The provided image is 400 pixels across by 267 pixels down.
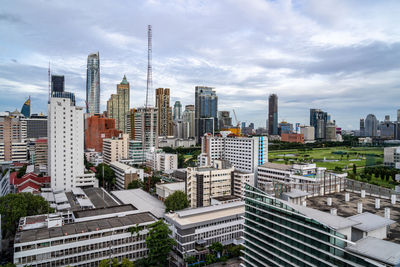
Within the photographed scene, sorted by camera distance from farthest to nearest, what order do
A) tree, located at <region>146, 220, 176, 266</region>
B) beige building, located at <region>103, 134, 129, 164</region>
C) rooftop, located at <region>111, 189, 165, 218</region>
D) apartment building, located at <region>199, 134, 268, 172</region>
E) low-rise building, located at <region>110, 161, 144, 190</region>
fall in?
beige building, located at <region>103, 134, 129, 164</region>, apartment building, located at <region>199, 134, 268, 172</region>, low-rise building, located at <region>110, 161, 144, 190</region>, rooftop, located at <region>111, 189, 165, 218</region>, tree, located at <region>146, 220, 176, 266</region>

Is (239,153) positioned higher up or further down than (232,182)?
higher up

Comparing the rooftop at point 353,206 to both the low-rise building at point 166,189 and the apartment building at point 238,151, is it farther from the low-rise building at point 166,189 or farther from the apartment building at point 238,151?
the apartment building at point 238,151

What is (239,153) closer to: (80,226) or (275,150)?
(80,226)

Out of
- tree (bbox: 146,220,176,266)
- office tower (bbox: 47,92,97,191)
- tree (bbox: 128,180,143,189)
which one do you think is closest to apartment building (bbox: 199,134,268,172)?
tree (bbox: 128,180,143,189)

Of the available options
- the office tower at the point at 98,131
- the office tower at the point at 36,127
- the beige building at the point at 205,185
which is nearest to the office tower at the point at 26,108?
the office tower at the point at 36,127

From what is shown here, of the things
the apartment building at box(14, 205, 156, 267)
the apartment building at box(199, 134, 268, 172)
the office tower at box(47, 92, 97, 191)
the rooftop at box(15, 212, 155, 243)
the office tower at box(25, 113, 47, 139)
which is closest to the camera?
the apartment building at box(14, 205, 156, 267)

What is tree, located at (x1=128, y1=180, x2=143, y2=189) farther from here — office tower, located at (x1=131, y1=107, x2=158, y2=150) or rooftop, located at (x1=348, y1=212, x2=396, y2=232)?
office tower, located at (x1=131, y1=107, x2=158, y2=150)

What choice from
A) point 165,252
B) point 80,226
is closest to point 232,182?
point 165,252
